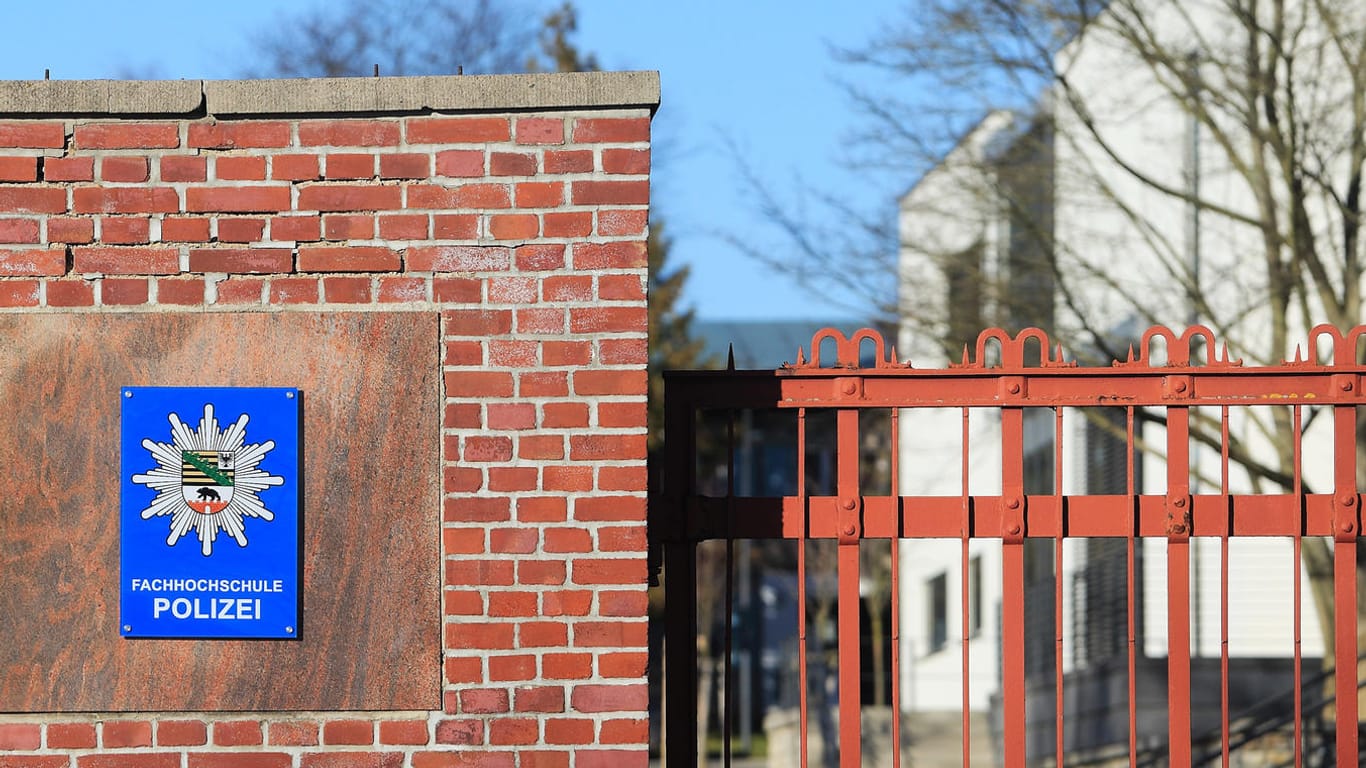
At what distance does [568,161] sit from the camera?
4.77 meters

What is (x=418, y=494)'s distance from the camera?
15.4ft

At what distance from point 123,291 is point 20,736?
4.18 ft

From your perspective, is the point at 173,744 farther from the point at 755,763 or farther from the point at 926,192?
the point at 755,763

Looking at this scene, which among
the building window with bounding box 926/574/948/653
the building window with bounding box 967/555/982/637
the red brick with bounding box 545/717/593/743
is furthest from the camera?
the building window with bounding box 926/574/948/653

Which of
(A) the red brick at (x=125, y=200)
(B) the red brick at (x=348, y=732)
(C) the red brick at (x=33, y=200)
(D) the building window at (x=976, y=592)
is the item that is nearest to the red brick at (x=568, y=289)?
(A) the red brick at (x=125, y=200)

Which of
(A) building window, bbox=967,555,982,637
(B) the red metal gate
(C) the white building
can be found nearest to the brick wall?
(B) the red metal gate

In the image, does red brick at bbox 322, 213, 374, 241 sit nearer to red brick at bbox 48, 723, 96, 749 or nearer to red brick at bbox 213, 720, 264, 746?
red brick at bbox 213, 720, 264, 746

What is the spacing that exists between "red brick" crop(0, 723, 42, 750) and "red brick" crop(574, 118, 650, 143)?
2243mm

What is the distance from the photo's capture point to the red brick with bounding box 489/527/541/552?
4.70m

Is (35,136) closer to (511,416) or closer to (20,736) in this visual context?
(511,416)

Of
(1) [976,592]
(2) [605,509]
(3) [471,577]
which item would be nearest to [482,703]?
Result: (3) [471,577]

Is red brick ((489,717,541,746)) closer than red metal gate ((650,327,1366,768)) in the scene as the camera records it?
Yes

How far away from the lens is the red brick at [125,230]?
477 cm

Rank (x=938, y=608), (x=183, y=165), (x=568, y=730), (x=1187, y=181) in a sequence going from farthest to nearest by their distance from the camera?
(x=938, y=608) < (x=1187, y=181) < (x=183, y=165) < (x=568, y=730)
